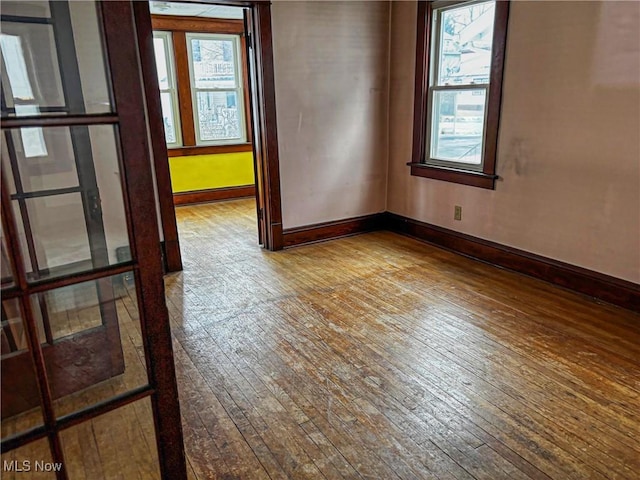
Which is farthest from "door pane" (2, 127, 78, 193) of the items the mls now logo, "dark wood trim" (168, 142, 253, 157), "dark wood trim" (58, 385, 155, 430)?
"dark wood trim" (168, 142, 253, 157)

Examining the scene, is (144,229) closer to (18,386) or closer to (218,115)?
(18,386)

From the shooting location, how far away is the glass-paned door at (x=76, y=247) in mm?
1069

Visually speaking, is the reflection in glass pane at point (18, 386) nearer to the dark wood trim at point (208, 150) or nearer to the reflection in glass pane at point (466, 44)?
the reflection in glass pane at point (466, 44)

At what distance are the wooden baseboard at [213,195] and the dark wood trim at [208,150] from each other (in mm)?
505

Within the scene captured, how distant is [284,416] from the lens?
6.63ft

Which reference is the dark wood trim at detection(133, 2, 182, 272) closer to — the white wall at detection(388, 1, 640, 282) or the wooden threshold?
the wooden threshold

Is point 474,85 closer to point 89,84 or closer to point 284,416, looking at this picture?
point 284,416

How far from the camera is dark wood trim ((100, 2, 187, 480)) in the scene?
1059 mm

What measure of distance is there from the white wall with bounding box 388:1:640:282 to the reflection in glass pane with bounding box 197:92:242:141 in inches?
150

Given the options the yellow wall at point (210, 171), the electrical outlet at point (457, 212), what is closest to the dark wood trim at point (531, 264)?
the electrical outlet at point (457, 212)

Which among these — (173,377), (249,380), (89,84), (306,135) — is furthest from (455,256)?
(89,84)

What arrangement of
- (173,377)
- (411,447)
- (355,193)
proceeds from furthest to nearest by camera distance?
1. (355,193)
2. (411,447)
3. (173,377)

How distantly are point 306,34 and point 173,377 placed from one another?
3372 millimetres

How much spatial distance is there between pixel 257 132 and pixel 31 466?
126 inches
